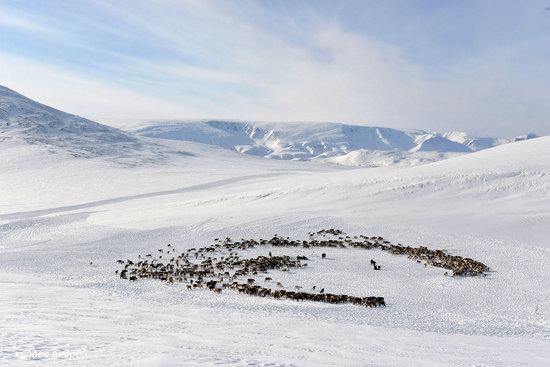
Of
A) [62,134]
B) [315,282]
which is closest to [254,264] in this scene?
[315,282]

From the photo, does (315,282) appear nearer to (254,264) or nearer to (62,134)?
(254,264)

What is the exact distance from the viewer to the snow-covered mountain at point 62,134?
102 meters

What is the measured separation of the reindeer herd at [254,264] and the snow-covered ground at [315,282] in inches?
26.7

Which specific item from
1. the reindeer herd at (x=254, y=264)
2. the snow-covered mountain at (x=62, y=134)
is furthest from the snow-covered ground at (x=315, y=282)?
the snow-covered mountain at (x=62, y=134)

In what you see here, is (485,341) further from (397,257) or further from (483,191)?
(483,191)

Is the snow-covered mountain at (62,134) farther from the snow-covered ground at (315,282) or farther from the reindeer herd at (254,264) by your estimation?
the reindeer herd at (254,264)

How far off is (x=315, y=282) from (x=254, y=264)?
3.71m

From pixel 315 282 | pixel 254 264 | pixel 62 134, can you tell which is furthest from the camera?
pixel 62 134

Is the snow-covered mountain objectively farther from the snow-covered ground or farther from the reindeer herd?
the reindeer herd

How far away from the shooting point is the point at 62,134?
399 feet

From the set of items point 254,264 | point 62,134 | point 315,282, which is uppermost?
point 62,134

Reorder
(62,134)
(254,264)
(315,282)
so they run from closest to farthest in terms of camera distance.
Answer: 1. (315,282)
2. (254,264)
3. (62,134)

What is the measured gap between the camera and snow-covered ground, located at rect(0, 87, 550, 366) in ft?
32.8

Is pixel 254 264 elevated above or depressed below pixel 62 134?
below
